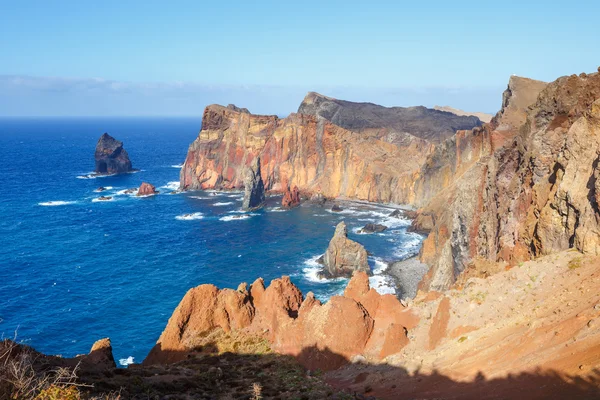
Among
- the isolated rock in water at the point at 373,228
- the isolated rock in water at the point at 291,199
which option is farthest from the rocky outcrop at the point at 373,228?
the isolated rock in water at the point at 291,199

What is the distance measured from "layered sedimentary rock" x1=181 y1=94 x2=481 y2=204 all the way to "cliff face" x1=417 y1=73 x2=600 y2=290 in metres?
72.1

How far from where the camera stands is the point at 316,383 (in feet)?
93.4

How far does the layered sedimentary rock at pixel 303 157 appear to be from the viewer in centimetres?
13262

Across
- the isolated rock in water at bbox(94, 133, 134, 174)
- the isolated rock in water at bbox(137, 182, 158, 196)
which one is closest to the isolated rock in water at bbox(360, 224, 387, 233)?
the isolated rock in water at bbox(137, 182, 158, 196)

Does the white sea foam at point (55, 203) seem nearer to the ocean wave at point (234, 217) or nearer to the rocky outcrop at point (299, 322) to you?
the ocean wave at point (234, 217)

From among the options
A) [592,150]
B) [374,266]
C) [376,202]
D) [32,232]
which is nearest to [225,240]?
[374,266]

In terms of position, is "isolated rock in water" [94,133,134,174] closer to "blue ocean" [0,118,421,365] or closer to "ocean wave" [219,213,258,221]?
"blue ocean" [0,118,421,365]

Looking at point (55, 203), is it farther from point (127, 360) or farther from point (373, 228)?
point (127, 360)

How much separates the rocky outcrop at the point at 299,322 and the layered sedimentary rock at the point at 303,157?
298 ft

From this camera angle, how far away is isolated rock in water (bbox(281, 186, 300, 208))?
126062 millimetres

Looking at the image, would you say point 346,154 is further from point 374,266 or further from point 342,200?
point 374,266

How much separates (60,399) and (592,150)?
1182 inches

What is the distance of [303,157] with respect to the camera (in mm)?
140875

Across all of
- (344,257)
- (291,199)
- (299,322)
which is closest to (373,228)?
(344,257)
